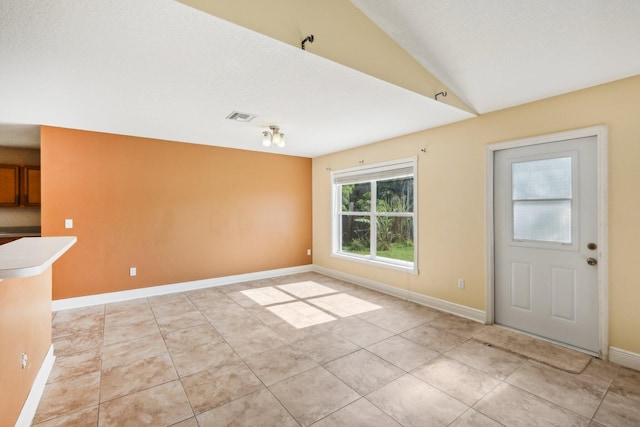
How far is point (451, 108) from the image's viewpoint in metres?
3.12

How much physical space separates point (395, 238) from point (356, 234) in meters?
0.93

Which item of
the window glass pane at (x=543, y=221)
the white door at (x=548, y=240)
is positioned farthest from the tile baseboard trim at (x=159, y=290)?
the window glass pane at (x=543, y=221)

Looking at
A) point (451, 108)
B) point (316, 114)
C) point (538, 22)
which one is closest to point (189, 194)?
point (316, 114)

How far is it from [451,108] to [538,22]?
1129 mm

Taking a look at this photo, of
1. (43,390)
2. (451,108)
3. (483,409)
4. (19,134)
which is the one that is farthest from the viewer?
(19,134)

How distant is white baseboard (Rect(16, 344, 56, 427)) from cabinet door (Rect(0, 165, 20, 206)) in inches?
144

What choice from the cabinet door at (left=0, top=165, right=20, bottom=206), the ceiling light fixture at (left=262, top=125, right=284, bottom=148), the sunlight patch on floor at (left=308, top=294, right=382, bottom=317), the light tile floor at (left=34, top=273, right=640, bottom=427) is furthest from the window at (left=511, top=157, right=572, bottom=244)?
the cabinet door at (left=0, top=165, right=20, bottom=206)

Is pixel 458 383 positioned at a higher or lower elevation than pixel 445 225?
lower

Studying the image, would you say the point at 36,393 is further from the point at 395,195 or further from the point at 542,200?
the point at 542,200

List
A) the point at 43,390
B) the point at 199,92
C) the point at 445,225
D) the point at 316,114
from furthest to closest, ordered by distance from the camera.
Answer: the point at 445,225, the point at 316,114, the point at 199,92, the point at 43,390

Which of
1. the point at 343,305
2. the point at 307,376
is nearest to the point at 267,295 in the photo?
the point at 343,305

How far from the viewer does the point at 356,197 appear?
5.45 metres

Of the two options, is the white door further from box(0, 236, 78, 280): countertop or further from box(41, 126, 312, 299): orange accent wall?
box(0, 236, 78, 280): countertop

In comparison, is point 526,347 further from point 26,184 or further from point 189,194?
point 26,184
